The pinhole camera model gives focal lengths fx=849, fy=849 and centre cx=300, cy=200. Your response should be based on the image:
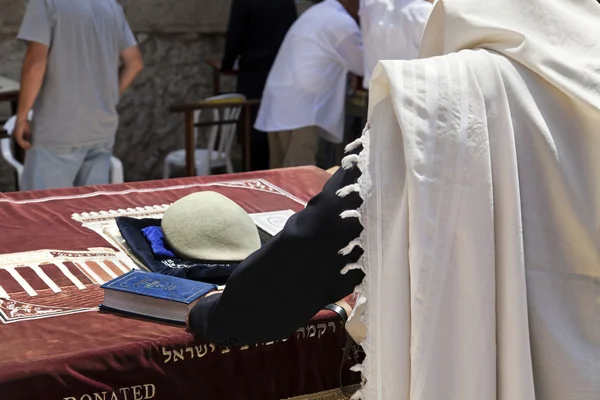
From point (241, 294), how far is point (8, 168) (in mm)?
4098

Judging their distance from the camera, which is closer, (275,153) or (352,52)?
(352,52)

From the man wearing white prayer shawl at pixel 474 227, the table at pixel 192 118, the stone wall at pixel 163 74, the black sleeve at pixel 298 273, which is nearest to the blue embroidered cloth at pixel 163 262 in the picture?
the black sleeve at pixel 298 273

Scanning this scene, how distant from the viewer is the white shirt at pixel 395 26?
12.9 feet

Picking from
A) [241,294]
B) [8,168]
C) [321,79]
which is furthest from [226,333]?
[8,168]

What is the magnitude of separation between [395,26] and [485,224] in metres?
2.89

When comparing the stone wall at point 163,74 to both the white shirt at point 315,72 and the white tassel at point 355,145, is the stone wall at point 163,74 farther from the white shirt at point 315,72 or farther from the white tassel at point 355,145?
the white tassel at point 355,145

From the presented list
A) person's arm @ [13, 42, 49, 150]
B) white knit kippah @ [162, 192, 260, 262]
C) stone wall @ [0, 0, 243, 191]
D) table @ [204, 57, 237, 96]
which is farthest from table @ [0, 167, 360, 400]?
stone wall @ [0, 0, 243, 191]

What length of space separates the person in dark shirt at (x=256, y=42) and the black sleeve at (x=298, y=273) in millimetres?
3618

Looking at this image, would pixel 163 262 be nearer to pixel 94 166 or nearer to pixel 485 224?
pixel 485 224

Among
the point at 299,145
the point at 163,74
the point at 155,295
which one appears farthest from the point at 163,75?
the point at 155,295

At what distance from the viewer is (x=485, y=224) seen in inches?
48.4

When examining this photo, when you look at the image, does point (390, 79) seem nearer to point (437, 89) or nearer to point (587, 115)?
point (437, 89)

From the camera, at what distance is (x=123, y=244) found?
212cm

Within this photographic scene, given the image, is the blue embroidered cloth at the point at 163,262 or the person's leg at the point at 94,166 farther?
the person's leg at the point at 94,166
